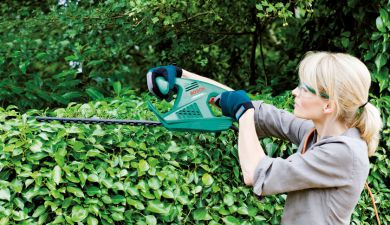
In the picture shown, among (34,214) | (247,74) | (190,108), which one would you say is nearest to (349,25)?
(247,74)

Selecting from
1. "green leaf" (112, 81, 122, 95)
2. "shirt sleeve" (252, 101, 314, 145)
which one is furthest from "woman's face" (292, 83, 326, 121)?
"green leaf" (112, 81, 122, 95)

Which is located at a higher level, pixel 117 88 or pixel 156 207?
pixel 117 88

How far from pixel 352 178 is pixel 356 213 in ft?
3.22

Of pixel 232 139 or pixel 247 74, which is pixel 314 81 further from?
pixel 247 74

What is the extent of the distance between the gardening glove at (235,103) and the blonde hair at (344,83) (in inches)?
9.3

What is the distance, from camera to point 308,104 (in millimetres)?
2248

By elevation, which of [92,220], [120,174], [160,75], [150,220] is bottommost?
[150,220]

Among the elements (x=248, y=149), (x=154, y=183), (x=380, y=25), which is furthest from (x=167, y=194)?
(x=380, y=25)

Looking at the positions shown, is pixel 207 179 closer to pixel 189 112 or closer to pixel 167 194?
pixel 167 194

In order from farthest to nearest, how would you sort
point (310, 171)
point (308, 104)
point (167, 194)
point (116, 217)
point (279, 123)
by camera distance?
1. point (279, 123)
2. point (167, 194)
3. point (116, 217)
4. point (308, 104)
5. point (310, 171)

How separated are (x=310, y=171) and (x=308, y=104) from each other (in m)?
0.27

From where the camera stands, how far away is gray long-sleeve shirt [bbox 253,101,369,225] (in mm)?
2143

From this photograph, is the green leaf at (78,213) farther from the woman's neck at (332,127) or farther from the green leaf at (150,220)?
the woman's neck at (332,127)

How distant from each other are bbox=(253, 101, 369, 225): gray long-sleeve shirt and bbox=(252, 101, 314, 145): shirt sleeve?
285 mm
